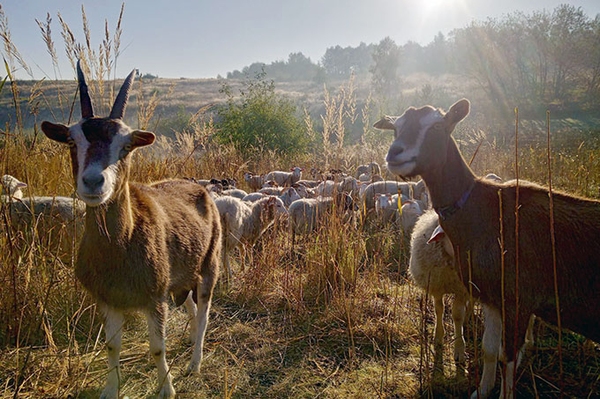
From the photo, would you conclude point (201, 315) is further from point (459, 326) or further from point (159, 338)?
point (459, 326)

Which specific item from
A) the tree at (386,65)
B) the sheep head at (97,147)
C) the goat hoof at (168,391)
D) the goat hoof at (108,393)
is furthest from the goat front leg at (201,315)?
the tree at (386,65)

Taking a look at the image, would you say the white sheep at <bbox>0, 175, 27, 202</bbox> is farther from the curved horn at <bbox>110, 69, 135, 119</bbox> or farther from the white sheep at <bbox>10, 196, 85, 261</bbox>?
the curved horn at <bbox>110, 69, 135, 119</bbox>

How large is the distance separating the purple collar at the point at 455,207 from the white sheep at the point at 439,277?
1.59 ft

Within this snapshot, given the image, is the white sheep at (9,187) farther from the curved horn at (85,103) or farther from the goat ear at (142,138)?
the goat ear at (142,138)

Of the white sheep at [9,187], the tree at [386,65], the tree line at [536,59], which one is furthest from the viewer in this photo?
the tree at [386,65]

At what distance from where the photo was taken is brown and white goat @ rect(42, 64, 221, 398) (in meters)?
2.71

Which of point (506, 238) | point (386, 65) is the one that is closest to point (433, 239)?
point (506, 238)

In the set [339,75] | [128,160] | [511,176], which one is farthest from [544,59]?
[339,75]

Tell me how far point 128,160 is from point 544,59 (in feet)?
147

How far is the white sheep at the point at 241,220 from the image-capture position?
6.44 meters

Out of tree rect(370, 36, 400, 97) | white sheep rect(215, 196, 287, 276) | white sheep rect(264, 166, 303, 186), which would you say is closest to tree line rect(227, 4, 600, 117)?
tree rect(370, 36, 400, 97)

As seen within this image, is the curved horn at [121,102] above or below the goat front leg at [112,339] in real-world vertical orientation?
above

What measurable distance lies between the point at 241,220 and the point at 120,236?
382 centimetres

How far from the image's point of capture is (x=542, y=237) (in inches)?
113
